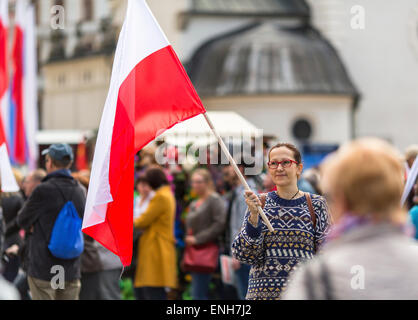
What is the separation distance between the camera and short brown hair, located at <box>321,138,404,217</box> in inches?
119

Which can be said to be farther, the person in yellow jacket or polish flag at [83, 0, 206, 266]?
the person in yellow jacket

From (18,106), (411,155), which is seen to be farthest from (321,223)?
(18,106)

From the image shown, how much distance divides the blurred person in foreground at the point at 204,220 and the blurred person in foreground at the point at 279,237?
189 inches

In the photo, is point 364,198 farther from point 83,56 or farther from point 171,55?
point 83,56

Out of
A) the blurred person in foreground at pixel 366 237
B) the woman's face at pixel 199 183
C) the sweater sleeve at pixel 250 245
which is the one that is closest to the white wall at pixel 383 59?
the woman's face at pixel 199 183

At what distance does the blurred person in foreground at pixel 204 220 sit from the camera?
10.2m

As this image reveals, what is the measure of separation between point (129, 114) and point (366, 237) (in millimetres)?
3327

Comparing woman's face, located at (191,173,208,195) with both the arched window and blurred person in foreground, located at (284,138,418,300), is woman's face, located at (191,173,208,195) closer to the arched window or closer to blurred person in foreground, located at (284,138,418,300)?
blurred person in foreground, located at (284,138,418,300)

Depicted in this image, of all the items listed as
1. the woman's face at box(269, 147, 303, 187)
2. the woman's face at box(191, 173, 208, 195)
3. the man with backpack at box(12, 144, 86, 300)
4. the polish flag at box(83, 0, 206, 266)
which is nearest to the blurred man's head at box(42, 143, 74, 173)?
the man with backpack at box(12, 144, 86, 300)

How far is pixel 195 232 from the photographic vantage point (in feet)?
34.2

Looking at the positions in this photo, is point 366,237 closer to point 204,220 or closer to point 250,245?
point 250,245

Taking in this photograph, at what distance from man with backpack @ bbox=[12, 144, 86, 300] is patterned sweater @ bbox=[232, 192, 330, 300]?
8.79 feet

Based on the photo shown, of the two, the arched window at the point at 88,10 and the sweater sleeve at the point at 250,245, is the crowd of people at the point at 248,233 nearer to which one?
the sweater sleeve at the point at 250,245
